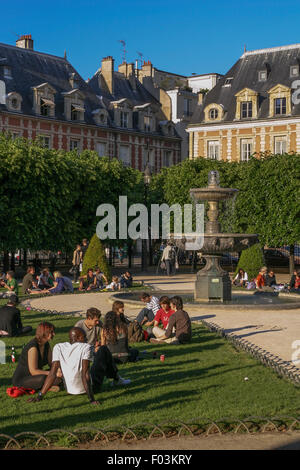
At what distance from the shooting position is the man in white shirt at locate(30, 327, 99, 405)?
831 centimetres

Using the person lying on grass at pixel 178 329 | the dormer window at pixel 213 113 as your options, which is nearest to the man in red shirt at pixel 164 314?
the person lying on grass at pixel 178 329

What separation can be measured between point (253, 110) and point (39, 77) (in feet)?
49.2

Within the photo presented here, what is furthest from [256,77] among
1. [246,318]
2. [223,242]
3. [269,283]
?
[246,318]

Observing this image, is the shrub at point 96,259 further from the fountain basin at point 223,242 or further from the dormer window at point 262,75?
the dormer window at point 262,75

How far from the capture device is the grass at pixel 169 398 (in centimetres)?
764

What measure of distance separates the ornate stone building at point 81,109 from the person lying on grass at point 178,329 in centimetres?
2846

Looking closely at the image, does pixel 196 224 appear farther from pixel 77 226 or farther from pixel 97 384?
pixel 97 384

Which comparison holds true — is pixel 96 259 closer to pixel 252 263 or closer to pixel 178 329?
pixel 252 263

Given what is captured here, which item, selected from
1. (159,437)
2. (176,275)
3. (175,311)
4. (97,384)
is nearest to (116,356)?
(97,384)

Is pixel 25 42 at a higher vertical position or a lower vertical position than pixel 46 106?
higher

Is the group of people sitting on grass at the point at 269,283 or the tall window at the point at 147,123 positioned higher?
the tall window at the point at 147,123

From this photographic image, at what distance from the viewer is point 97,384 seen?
887 cm

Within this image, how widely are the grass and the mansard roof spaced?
116 ft

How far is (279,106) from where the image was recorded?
143ft
